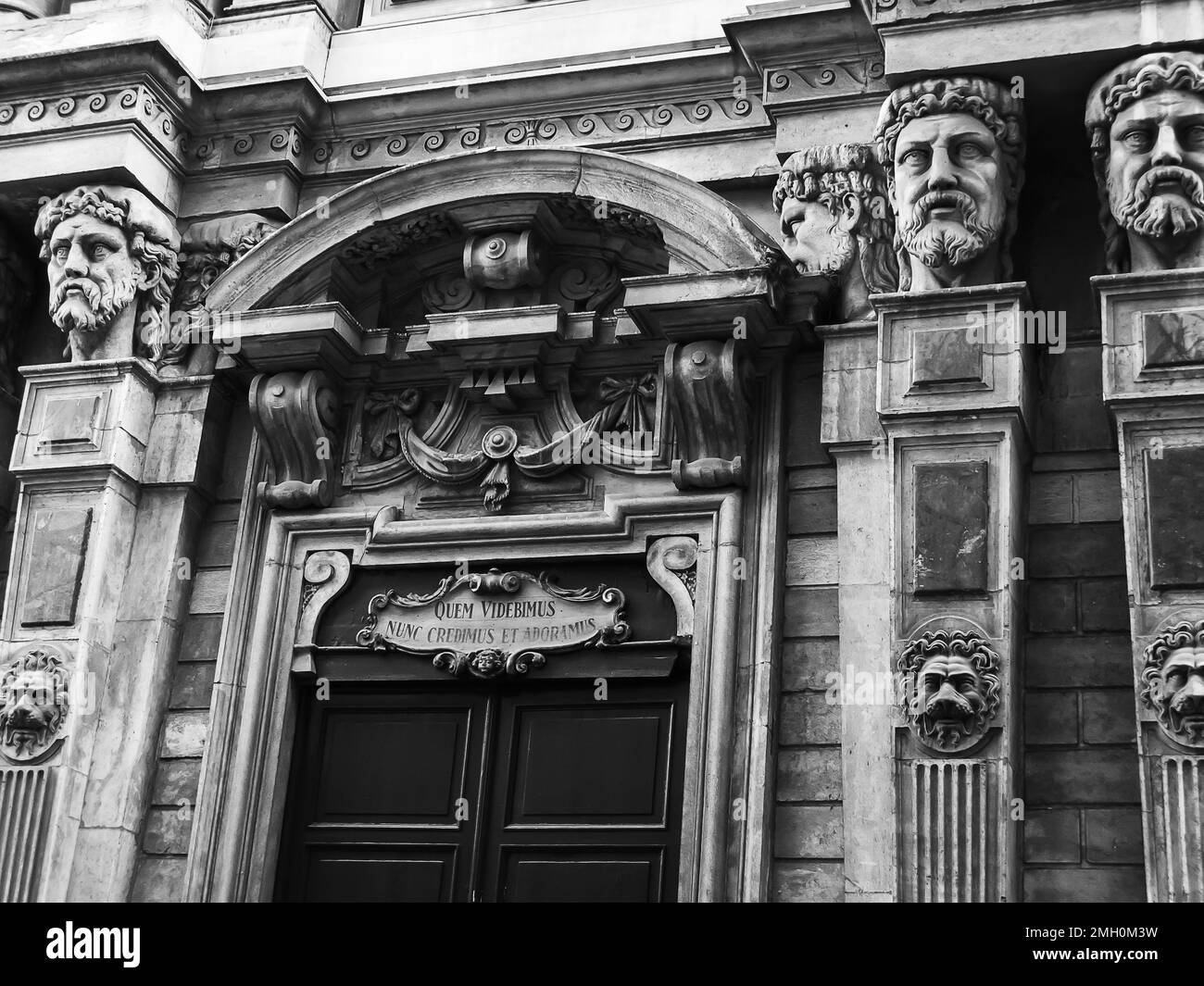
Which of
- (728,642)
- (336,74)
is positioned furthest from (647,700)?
(336,74)

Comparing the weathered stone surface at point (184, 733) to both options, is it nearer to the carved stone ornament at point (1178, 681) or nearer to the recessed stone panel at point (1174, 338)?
the carved stone ornament at point (1178, 681)

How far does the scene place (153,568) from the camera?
11516 millimetres

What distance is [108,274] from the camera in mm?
11828

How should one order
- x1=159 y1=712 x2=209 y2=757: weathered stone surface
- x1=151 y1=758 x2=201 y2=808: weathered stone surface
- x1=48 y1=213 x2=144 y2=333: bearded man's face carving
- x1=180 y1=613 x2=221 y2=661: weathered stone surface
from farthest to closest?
x1=48 y1=213 x2=144 y2=333: bearded man's face carving < x1=180 y1=613 x2=221 y2=661: weathered stone surface < x1=159 y1=712 x2=209 y2=757: weathered stone surface < x1=151 y1=758 x2=201 y2=808: weathered stone surface

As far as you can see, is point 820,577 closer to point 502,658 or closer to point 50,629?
point 502,658

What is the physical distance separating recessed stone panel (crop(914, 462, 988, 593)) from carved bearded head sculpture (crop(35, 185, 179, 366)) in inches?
190

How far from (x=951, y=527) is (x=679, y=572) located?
1.71 metres

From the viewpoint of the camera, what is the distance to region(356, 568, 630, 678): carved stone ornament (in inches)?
425

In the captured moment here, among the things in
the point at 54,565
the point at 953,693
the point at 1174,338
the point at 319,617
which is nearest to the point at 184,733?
the point at 319,617

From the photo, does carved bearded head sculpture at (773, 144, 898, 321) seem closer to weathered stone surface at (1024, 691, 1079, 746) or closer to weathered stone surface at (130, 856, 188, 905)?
weathered stone surface at (1024, 691, 1079, 746)

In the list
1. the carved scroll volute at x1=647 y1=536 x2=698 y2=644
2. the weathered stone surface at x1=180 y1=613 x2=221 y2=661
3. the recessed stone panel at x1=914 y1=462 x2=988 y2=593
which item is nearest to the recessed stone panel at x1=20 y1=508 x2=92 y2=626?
the weathered stone surface at x1=180 y1=613 x2=221 y2=661

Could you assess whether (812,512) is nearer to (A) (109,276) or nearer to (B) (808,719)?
(B) (808,719)

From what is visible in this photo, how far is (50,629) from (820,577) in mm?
4405

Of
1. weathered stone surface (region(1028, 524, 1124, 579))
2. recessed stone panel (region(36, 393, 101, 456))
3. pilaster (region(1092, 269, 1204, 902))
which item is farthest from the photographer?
recessed stone panel (region(36, 393, 101, 456))
